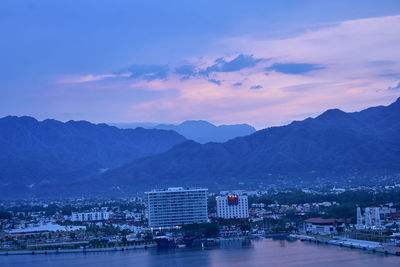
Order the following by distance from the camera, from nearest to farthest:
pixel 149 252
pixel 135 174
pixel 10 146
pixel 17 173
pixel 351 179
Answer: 1. pixel 149 252
2. pixel 351 179
3. pixel 135 174
4. pixel 17 173
5. pixel 10 146

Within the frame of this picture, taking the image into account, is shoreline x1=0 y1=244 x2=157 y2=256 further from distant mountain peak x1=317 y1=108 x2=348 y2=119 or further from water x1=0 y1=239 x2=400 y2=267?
distant mountain peak x1=317 y1=108 x2=348 y2=119

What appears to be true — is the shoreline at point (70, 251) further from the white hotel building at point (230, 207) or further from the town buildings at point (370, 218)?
the town buildings at point (370, 218)

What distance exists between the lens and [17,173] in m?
160

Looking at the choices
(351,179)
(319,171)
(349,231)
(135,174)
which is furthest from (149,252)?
(135,174)

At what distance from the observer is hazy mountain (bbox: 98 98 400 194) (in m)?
122

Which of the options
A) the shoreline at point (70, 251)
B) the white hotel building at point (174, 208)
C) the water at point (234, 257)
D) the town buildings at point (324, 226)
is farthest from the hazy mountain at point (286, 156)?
the water at point (234, 257)

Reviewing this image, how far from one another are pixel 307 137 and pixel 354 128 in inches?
501

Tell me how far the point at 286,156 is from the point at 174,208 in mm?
86099

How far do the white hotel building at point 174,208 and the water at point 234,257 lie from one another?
6.14 metres

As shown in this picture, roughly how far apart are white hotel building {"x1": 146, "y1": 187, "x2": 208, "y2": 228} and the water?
6.14 meters

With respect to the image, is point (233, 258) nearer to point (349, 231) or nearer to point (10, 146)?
point (349, 231)

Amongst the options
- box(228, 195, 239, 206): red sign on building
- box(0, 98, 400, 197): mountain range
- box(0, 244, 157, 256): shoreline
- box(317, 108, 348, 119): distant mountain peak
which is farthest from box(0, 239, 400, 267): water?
box(317, 108, 348, 119): distant mountain peak

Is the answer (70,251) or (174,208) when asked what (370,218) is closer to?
(174,208)

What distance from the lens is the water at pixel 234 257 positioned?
3014 centimetres
